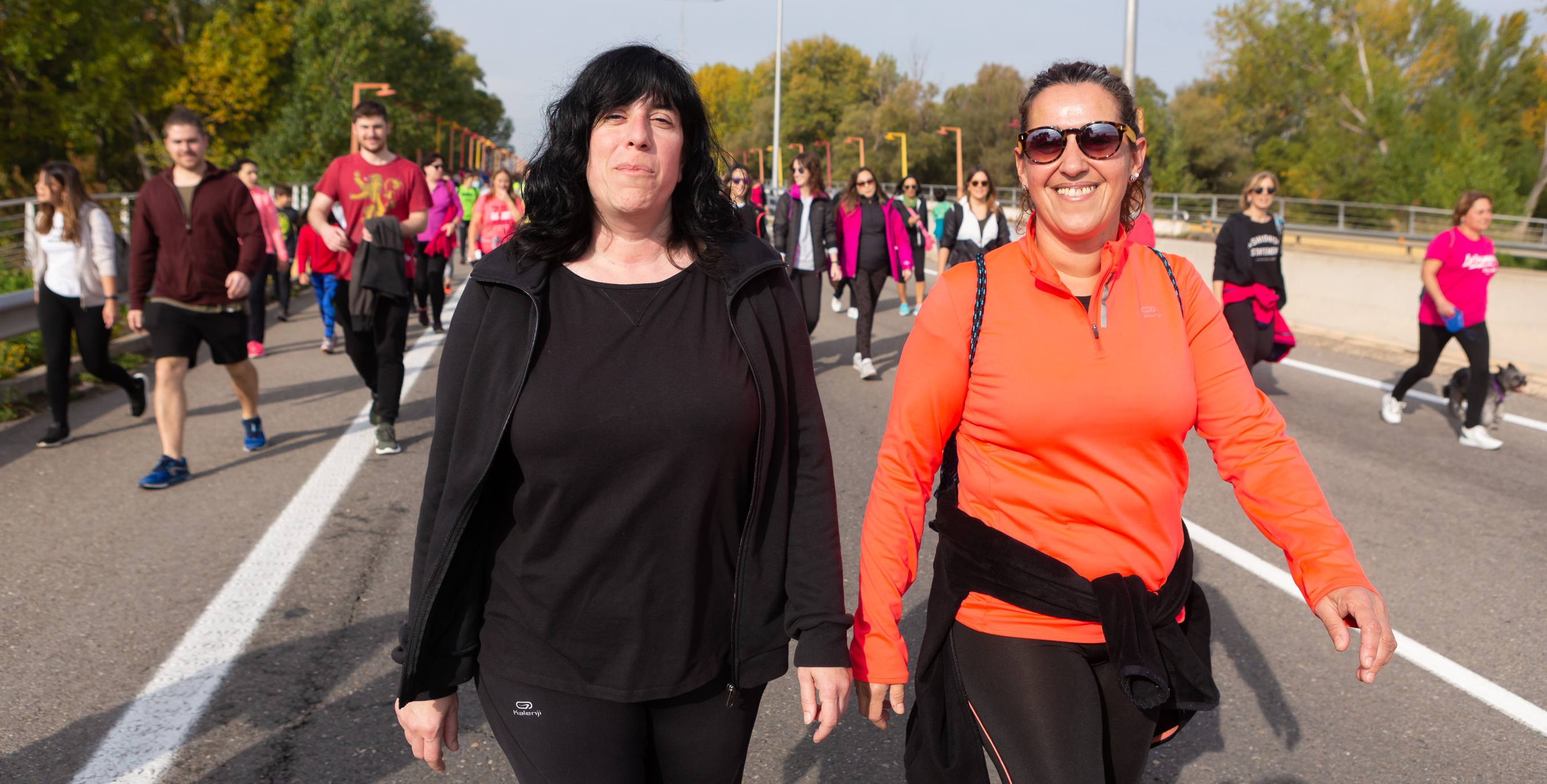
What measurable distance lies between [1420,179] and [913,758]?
1846 inches

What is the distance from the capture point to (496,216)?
12.3 m

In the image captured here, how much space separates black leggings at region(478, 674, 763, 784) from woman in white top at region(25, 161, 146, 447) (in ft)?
21.5

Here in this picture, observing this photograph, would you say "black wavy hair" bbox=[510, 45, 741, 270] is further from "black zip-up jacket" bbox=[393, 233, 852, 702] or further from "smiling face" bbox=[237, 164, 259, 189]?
"smiling face" bbox=[237, 164, 259, 189]

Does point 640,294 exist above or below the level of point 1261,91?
below

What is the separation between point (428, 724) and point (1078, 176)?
163 centimetres

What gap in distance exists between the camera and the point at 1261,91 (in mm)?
65250

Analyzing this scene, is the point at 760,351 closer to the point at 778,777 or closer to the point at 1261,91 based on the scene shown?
the point at 778,777

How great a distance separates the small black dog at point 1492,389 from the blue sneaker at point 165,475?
27.3ft

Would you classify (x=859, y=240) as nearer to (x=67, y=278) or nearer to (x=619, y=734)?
(x=67, y=278)

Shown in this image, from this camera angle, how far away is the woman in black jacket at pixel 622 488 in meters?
2.01

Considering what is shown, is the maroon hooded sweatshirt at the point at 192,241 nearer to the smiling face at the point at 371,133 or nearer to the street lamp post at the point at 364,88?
the smiling face at the point at 371,133

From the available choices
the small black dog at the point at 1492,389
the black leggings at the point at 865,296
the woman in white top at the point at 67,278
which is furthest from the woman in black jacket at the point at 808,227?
the woman in white top at the point at 67,278

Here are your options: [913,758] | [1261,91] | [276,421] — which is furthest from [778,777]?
[1261,91]

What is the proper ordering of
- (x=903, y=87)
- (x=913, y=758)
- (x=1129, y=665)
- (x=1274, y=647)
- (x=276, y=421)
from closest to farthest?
(x=1129, y=665)
(x=913, y=758)
(x=1274, y=647)
(x=276, y=421)
(x=903, y=87)
